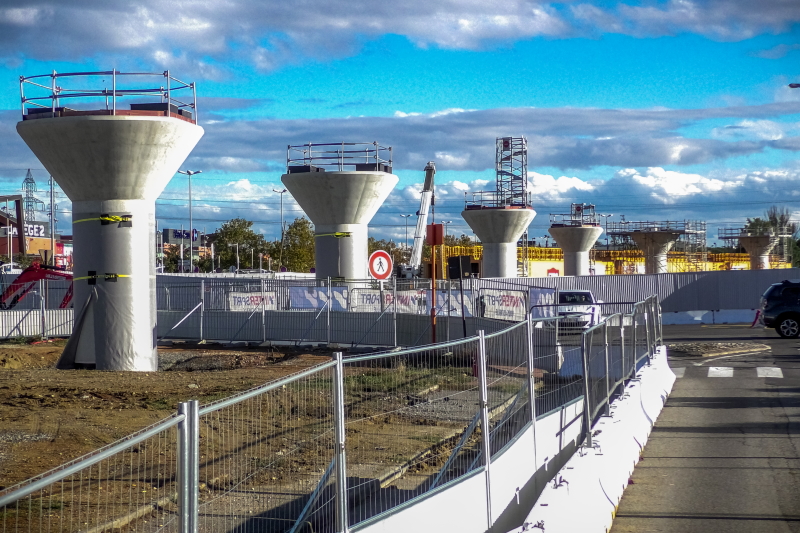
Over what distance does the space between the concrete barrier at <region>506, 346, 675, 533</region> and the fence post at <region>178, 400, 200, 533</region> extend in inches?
106

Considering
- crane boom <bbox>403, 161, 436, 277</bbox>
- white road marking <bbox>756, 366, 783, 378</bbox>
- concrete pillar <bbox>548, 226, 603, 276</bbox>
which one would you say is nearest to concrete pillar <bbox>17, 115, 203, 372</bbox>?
white road marking <bbox>756, 366, 783, 378</bbox>

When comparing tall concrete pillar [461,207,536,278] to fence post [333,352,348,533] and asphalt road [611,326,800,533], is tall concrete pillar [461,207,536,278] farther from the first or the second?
fence post [333,352,348,533]

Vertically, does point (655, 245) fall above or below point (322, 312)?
above

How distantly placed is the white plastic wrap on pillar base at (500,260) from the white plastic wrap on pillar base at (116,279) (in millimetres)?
40032

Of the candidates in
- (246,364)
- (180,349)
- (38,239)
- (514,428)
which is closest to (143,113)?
(246,364)

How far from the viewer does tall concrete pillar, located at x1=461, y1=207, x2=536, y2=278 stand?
58.2 metres

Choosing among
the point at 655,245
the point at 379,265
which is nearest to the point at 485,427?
the point at 379,265

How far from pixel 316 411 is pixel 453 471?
1.90 m

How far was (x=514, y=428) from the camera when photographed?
8312mm

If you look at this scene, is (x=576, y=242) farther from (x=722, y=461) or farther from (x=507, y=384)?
(x=507, y=384)

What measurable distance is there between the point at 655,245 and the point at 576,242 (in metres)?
8.72

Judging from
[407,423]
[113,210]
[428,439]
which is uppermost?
[113,210]

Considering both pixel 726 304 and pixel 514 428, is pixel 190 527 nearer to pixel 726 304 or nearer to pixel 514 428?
pixel 514 428

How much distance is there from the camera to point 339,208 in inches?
1427
